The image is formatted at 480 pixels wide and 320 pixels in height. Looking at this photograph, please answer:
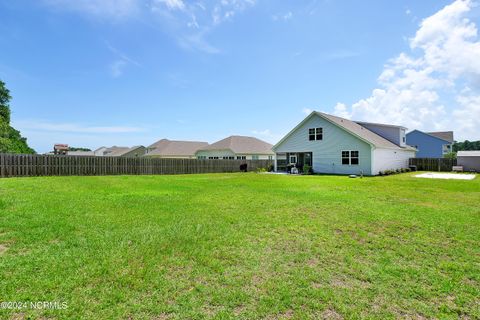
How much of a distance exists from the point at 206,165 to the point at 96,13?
17841 mm

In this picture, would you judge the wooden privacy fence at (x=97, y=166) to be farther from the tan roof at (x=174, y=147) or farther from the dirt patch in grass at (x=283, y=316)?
the dirt patch in grass at (x=283, y=316)

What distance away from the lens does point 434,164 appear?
27.4m

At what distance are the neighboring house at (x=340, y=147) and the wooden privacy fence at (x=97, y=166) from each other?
692 cm

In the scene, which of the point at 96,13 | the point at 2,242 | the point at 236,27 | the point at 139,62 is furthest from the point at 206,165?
the point at 2,242

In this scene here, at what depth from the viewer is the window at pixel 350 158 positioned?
75.3ft

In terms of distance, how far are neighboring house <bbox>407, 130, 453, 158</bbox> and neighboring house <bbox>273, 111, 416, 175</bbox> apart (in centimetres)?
1727

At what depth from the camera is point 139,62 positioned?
1811cm

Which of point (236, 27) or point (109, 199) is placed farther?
point (236, 27)

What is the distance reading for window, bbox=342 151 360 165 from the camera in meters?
22.9

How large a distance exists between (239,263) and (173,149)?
4083 cm

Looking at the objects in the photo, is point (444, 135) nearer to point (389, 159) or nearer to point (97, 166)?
→ point (389, 159)

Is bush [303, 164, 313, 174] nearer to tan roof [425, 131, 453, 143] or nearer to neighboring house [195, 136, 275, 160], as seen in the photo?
neighboring house [195, 136, 275, 160]

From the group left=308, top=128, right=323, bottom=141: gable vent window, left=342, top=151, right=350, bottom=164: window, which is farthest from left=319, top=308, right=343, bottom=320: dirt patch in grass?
left=308, top=128, right=323, bottom=141: gable vent window

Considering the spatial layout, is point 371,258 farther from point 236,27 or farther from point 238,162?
point 238,162
